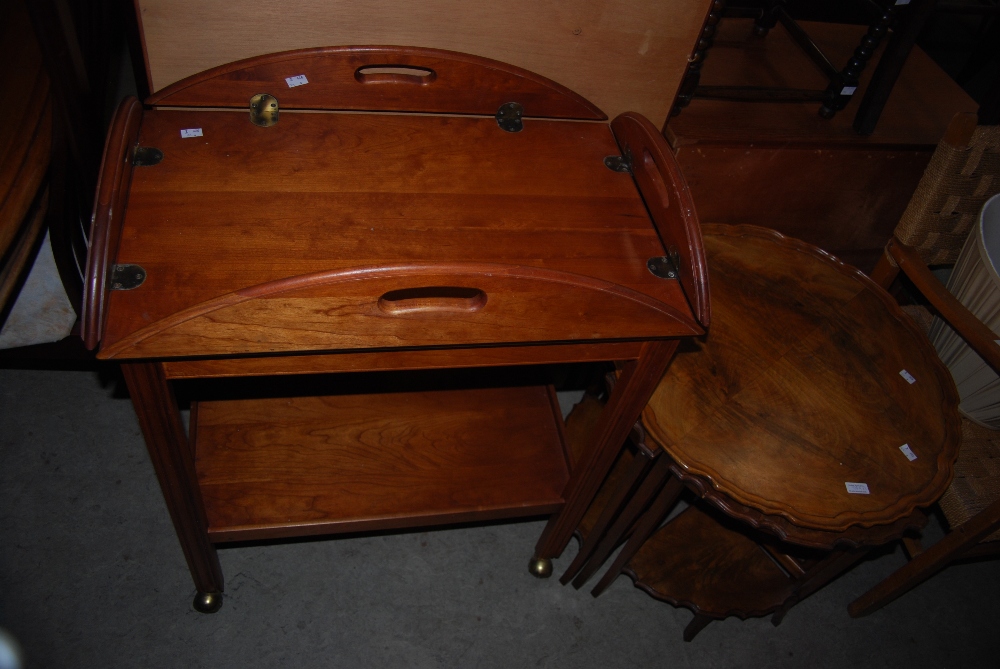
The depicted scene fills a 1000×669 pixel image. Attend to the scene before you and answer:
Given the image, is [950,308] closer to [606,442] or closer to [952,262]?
[952,262]

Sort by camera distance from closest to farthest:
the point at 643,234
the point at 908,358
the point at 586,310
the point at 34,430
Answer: the point at 586,310 → the point at 643,234 → the point at 908,358 → the point at 34,430

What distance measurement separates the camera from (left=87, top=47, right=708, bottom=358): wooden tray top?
3.13 feet

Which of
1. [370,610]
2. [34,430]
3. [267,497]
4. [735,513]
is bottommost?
[370,610]

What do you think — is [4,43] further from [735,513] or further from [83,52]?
[735,513]

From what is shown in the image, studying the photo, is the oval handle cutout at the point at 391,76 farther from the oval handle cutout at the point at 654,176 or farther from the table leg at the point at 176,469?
the table leg at the point at 176,469

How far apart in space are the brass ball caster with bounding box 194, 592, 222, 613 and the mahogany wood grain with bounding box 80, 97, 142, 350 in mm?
826

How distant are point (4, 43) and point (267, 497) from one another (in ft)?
3.31

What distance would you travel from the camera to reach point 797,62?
6.06 feet

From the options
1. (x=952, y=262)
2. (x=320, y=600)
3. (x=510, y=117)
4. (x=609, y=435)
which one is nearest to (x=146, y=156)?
(x=510, y=117)

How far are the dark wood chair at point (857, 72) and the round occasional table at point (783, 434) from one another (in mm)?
308

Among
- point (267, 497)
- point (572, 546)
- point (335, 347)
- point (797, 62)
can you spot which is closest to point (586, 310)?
point (335, 347)

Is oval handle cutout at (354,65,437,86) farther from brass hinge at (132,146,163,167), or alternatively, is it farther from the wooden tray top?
brass hinge at (132,146,163,167)

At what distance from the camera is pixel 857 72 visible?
1.61 metres

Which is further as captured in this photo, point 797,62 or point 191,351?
point 797,62
